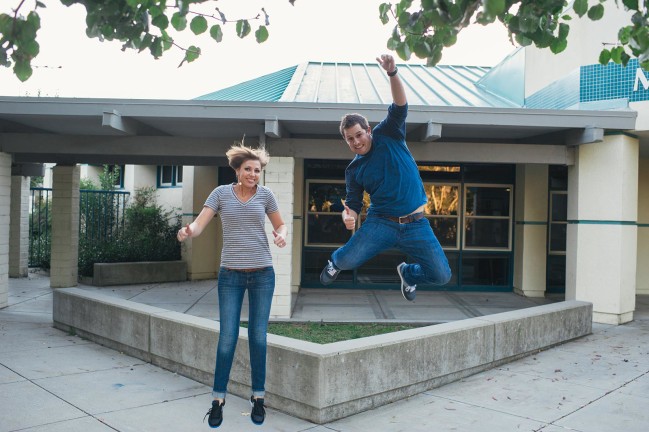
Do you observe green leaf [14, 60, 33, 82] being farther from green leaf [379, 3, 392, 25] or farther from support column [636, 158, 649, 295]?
support column [636, 158, 649, 295]

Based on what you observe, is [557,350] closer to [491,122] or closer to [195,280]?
[491,122]

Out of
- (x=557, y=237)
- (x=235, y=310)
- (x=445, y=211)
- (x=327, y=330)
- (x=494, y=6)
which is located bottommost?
(x=327, y=330)

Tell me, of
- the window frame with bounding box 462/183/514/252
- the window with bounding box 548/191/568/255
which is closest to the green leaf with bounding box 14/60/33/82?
the window frame with bounding box 462/183/514/252

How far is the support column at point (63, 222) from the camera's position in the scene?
1376 cm

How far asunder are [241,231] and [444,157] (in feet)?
23.1

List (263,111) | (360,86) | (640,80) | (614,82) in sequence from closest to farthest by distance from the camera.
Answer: (263,111) → (640,80) → (614,82) → (360,86)

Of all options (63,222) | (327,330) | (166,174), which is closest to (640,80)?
(327,330)

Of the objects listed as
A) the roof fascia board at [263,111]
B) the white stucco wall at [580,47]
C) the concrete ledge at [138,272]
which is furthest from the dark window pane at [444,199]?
the concrete ledge at [138,272]

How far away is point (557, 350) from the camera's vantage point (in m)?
8.38

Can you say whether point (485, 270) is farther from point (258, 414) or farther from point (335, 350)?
point (258, 414)

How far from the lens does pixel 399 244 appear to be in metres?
4.57

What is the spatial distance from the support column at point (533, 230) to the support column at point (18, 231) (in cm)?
1255

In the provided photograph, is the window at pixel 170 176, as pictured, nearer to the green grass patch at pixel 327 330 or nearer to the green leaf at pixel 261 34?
the green grass patch at pixel 327 330

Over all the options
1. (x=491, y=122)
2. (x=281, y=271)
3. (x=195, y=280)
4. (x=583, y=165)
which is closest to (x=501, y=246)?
(x=583, y=165)
